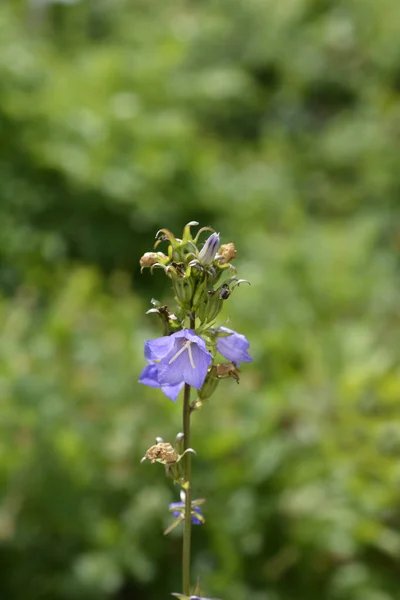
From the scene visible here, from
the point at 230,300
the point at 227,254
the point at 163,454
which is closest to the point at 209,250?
the point at 227,254

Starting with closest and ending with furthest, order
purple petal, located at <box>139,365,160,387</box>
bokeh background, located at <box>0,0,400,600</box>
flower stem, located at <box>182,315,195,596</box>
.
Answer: flower stem, located at <box>182,315,195,596</box> < purple petal, located at <box>139,365,160,387</box> < bokeh background, located at <box>0,0,400,600</box>

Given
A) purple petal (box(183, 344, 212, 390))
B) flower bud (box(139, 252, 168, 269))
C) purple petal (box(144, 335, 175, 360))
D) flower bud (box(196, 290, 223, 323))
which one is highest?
flower bud (box(139, 252, 168, 269))

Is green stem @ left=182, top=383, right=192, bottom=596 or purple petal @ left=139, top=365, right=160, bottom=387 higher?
purple petal @ left=139, top=365, right=160, bottom=387

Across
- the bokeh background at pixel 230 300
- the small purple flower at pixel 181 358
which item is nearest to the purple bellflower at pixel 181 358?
the small purple flower at pixel 181 358

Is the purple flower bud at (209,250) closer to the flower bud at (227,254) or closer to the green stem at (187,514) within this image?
Result: the flower bud at (227,254)

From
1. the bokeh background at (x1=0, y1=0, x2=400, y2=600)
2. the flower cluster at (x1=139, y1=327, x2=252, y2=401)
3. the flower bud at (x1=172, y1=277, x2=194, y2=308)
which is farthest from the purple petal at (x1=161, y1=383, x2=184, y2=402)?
the bokeh background at (x1=0, y1=0, x2=400, y2=600)

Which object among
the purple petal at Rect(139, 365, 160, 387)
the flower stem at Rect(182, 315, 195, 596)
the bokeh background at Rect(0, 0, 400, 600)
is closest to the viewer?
the flower stem at Rect(182, 315, 195, 596)

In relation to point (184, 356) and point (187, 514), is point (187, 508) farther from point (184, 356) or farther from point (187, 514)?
point (184, 356)

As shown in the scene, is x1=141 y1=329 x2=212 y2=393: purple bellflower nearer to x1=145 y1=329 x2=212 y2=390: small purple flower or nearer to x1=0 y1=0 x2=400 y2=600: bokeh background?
x1=145 y1=329 x2=212 y2=390: small purple flower
